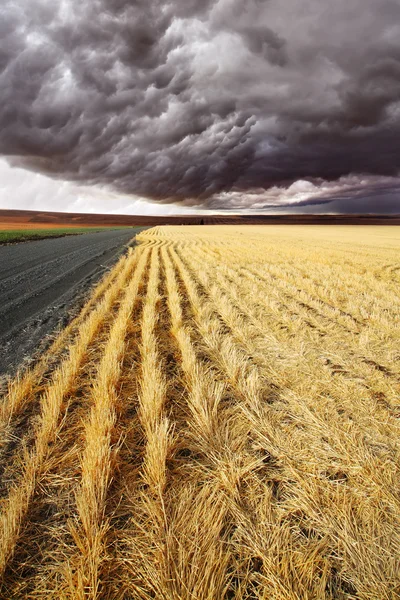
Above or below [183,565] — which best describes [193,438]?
below

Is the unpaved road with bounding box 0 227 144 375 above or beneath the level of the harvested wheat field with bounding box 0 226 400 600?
above

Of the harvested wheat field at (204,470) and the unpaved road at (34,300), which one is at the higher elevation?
the unpaved road at (34,300)

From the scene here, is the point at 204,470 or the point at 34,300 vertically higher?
the point at 34,300

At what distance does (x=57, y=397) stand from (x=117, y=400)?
0.75 m

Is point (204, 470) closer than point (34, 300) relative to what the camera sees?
Yes

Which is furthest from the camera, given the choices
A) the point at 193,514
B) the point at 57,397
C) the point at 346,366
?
the point at 346,366

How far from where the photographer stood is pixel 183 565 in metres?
1.70

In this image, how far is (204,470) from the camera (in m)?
2.63

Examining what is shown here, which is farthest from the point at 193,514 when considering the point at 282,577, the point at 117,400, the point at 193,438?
the point at 117,400

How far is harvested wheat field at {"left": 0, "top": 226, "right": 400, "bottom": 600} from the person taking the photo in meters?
1.75

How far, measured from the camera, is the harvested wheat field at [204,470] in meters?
1.75

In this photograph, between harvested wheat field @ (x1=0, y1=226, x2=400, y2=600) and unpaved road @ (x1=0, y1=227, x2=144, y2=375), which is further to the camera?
unpaved road @ (x1=0, y1=227, x2=144, y2=375)

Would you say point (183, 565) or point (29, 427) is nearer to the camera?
point (183, 565)

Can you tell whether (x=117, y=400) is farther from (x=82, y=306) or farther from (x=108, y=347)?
(x=82, y=306)
